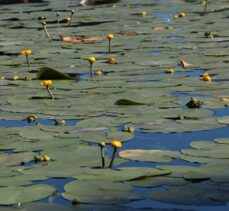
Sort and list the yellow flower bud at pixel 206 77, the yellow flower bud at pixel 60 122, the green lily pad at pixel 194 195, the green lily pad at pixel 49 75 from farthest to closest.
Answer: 1. the green lily pad at pixel 49 75
2. the yellow flower bud at pixel 206 77
3. the yellow flower bud at pixel 60 122
4. the green lily pad at pixel 194 195

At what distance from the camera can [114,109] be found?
3.03 meters

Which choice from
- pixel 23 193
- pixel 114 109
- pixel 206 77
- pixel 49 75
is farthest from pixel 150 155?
pixel 49 75

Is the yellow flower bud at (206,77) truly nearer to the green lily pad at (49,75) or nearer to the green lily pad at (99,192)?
the green lily pad at (49,75)

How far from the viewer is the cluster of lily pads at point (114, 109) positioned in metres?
2.09

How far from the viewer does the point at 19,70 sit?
420 cm

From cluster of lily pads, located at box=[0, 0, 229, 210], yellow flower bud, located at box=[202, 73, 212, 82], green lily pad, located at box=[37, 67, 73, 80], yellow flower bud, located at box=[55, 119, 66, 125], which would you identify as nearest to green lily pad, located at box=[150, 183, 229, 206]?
cluster of lily pads, located at box=[0, 0, 229, 210]

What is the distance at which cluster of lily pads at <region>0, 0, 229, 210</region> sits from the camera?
209 centimetres

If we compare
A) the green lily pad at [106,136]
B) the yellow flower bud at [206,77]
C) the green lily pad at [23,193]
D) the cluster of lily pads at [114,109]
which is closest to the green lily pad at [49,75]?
the cluster of lily pads at [114,109]

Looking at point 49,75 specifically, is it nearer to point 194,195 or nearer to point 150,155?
point 150,155

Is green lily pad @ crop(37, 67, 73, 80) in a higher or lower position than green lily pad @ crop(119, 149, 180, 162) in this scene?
higher

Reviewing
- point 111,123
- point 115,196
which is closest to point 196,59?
point 111,123

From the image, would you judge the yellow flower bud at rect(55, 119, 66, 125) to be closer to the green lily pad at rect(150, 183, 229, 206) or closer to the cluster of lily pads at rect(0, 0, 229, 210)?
the cluster of lily pads at rect(0, 0, 229, 210)

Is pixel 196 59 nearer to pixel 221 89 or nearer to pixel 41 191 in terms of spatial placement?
pixel 221 89

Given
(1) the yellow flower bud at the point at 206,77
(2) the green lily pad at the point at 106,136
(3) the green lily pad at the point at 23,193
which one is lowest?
(3) the green lily pad at the point at 23,193
